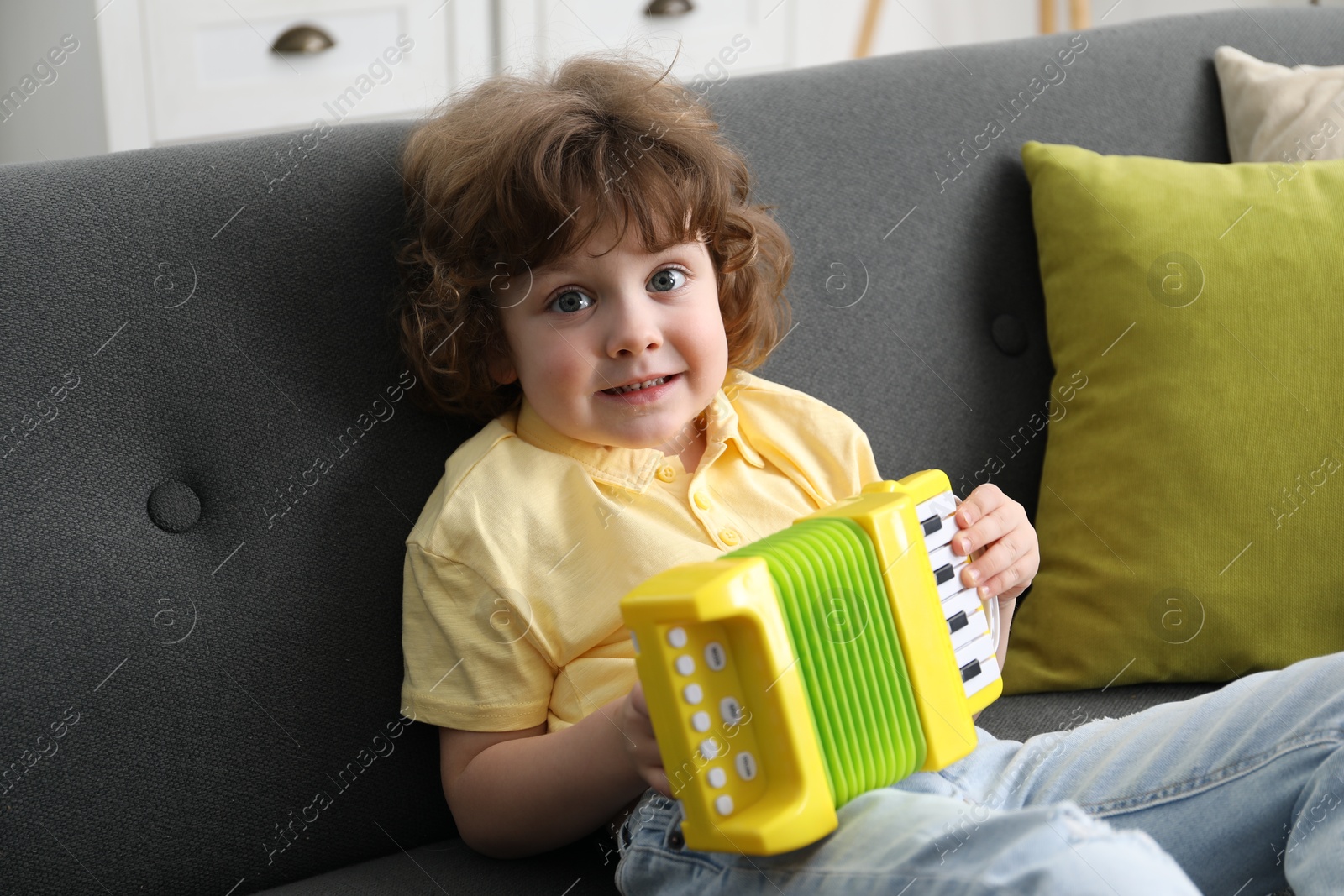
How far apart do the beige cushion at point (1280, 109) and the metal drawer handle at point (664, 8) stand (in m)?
1.80

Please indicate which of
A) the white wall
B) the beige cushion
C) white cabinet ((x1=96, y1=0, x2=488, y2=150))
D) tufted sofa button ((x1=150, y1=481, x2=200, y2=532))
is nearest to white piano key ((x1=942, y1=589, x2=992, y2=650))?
tufted sofa button ((x1=150, y1=481, x2=200, y2=532))

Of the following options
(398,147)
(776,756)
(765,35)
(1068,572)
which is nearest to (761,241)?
(398,147)

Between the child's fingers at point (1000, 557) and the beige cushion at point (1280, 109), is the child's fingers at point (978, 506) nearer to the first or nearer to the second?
the child's fingers at point (1000, 557)

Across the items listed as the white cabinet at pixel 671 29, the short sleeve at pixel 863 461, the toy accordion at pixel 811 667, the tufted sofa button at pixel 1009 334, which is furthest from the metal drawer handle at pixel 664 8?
the toy accordion at pixel 811 667

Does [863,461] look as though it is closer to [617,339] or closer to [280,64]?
[617,339]

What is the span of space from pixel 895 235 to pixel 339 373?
58cm

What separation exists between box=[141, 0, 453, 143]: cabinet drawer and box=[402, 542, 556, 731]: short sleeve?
5.93 feet

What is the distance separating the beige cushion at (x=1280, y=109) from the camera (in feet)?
4.16

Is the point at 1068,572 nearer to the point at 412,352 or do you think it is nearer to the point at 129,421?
the point at 412,352

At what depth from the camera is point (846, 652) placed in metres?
0.72

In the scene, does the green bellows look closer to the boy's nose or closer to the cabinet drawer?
the boy's nose

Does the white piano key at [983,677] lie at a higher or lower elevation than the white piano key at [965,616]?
lower

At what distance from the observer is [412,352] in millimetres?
972

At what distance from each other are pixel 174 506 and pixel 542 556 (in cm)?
30
